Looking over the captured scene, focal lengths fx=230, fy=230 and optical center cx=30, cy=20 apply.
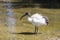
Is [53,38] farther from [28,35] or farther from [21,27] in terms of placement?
[21,27]


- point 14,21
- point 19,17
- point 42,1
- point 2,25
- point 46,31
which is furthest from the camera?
point 42,1

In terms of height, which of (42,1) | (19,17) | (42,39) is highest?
(42,1)

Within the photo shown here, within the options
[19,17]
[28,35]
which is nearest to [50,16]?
[19,17]

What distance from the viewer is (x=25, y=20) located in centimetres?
741

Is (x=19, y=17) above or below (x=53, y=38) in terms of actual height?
above

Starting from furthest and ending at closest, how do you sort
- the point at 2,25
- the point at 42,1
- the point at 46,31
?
the point at 42,1
the point at 2,25
the point at 46,31

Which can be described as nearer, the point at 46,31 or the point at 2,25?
the point at 46,31

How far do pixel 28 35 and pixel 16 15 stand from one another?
2.52 metres

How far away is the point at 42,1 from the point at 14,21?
501 centimetres

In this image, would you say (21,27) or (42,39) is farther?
(21,27)

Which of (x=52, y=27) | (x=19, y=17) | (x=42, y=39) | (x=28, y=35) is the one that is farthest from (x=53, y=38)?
(x=19, y=17)

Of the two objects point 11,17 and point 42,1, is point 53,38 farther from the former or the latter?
point 42,1

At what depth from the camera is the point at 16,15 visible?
8188mm

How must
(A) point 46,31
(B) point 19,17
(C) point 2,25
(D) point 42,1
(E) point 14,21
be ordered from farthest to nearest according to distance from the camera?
(D) point 42,1
(B) point 19,17
(E) point 14,21
(C) point 2,25
(A) point 46,31
